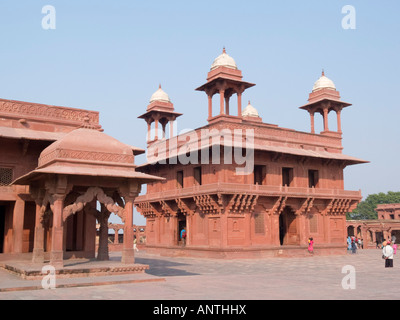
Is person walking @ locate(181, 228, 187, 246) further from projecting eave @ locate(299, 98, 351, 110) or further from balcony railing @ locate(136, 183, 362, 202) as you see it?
projecting eave @ locate(299, 98, 351, 110)

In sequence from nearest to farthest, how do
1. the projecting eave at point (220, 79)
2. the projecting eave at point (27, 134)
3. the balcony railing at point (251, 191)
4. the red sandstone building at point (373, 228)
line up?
the projecting eave at point (27, 134)
the balcony railing at point (251, 191)
the projecting eave at point (220, 79)
the red sandstone building at point (373, 228)

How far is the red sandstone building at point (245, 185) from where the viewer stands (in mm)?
25984

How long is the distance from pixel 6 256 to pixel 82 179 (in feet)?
16.4

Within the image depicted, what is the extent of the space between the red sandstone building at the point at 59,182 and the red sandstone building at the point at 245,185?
420 inches

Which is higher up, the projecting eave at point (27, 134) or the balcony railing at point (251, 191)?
the projecting eave at point (27, 134)

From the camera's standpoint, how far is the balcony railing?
82.9 ft

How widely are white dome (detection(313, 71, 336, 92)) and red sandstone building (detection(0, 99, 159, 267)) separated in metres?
21.8

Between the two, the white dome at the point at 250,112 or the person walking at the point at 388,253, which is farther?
the white dome at the point at 250,112

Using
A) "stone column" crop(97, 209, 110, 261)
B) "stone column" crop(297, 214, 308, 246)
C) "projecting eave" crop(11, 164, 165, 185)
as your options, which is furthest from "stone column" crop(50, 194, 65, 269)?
"stone column" crop(297, 214, 308, 246)

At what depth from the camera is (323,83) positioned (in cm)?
3400

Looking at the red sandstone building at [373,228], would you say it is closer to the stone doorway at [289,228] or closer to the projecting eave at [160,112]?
the stone doorway at [289,228]

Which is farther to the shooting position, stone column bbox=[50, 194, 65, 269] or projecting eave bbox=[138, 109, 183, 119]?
projecting eave bbox=[138, 109, 183, 119]

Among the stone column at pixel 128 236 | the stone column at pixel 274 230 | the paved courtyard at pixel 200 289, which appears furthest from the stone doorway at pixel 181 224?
the paved courtyard at pixel 200 289

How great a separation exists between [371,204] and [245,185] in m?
69.7
